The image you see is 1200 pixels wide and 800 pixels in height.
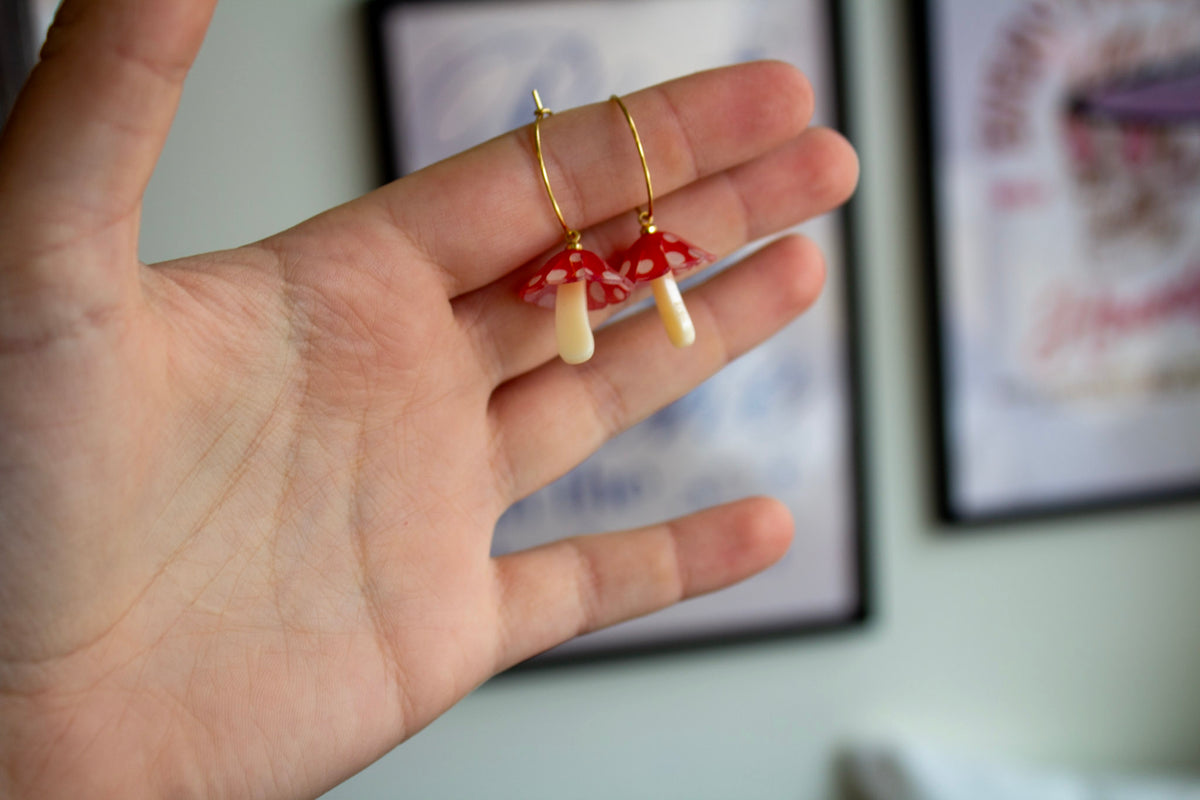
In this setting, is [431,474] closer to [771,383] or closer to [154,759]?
[154,759]

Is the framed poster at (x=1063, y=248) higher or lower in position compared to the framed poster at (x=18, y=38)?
lower

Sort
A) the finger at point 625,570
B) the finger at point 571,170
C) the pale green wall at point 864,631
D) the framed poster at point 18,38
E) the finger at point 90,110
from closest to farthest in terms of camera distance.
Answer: the finger at point 90,110
the finger at point 571,170
the finger at point 625,570
the framed poster at point 18,38
the pale green wall at point 864,631

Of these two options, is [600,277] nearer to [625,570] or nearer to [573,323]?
[573,323]

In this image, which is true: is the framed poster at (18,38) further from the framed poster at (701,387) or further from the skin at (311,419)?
the skin at (311,419)

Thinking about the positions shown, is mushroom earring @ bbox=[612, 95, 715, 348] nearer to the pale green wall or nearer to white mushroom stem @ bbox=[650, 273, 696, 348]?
white mushroom stem @ bbox=[650, 273, 696, 348]

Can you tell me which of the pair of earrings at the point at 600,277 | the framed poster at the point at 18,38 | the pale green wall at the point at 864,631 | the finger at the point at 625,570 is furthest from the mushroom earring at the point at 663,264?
the framed poster at the point at 18,38

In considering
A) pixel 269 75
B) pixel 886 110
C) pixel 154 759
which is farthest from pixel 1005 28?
pixel 154 759

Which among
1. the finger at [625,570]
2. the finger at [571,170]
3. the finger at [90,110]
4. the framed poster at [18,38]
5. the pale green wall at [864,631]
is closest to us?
the finger at [90,110]
